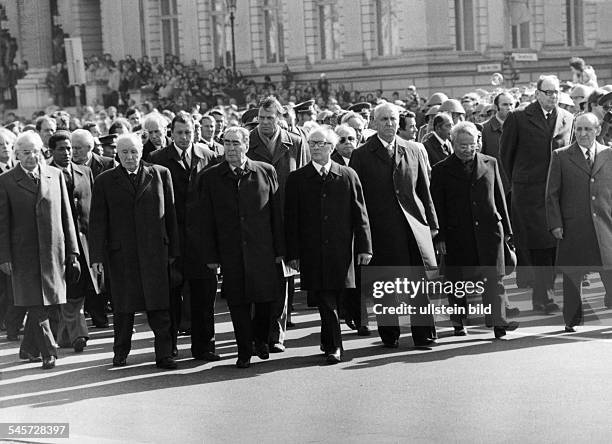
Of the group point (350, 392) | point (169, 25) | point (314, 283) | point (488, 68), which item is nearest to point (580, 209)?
point (314, 283)

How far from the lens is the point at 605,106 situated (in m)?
16.2

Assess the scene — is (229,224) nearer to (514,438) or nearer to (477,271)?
(477,271)

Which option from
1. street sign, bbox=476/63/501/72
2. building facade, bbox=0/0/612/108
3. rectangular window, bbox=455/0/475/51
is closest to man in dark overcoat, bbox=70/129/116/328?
street sign, bbox=476/63/501/72

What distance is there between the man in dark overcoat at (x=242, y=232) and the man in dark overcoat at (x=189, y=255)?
337mm

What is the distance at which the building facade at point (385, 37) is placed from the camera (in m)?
42.4

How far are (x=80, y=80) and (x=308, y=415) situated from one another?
19159 mm

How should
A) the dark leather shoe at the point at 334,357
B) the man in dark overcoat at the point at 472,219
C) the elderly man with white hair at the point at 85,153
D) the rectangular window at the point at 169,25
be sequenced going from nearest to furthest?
the dark leather shoe at the point at 334,357 → the man in dark overcoat at the point at 472,219 → the elderly man with white hair at the point at 85,153 → the rectangular window at the point at 169,25

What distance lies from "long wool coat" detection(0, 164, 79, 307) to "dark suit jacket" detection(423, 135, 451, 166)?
4.24 meters

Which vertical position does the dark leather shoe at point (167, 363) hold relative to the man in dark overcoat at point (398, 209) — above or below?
below

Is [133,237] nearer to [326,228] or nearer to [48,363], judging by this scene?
[48,363]

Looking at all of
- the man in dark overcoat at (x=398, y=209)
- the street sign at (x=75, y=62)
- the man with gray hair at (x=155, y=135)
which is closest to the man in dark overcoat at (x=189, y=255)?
the man with gray hair at (x=155, y=135)

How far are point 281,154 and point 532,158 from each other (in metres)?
2.56

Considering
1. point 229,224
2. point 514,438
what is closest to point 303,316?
point 229,224

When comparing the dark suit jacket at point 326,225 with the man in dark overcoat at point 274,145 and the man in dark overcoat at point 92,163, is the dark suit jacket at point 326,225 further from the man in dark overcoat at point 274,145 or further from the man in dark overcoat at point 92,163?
the man in dark overcoat at point 92,163
